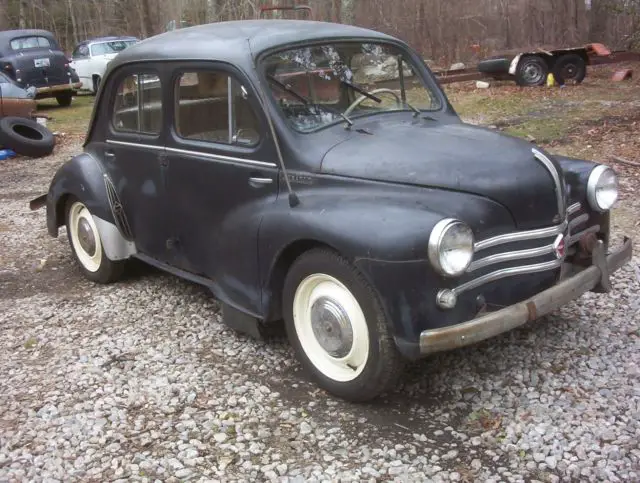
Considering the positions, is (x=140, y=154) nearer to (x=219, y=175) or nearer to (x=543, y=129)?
(x=219, y=175)

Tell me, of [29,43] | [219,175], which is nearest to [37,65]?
[29,43]

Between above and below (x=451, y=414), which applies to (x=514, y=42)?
above

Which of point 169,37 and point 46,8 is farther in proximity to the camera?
point 46,8

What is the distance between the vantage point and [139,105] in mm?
4805

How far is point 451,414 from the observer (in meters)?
3.38

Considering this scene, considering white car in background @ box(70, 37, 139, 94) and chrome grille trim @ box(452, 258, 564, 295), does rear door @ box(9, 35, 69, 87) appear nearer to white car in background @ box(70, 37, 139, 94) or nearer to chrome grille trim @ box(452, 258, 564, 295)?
white car in background @ box(70, 37, 139, 94)

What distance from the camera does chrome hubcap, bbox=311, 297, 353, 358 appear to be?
340cm

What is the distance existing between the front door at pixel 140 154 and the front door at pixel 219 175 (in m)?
0.17

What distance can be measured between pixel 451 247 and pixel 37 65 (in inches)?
675

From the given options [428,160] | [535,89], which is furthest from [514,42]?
[428,160]

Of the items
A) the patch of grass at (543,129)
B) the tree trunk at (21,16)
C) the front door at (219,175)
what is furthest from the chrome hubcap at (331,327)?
the tree trunk at (21,16)

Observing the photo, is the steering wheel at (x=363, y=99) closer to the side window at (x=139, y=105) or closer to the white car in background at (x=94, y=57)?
the side window at (x=139, y=105)

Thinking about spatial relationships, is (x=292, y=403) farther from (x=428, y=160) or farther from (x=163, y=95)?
(x=163, y=95)

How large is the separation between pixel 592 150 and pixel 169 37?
20.2 feet
